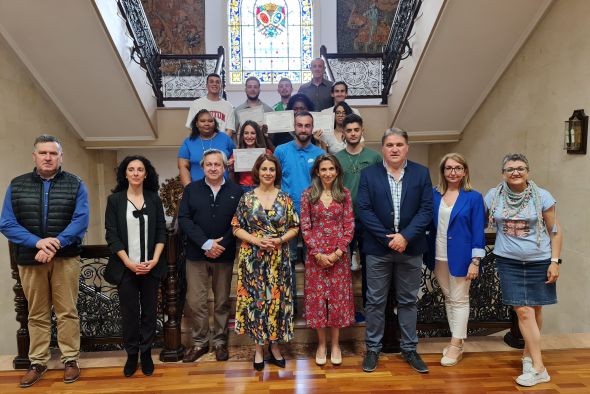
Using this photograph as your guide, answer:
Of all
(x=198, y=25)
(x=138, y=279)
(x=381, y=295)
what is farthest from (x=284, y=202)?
(x=198, y=25)

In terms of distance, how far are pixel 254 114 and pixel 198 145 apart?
117cm

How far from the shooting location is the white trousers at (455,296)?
301 centimetres

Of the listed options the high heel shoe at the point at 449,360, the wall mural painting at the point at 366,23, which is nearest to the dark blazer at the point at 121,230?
the high heel shoe at the point at 449,360

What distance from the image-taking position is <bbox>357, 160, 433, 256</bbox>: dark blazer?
9.53ft

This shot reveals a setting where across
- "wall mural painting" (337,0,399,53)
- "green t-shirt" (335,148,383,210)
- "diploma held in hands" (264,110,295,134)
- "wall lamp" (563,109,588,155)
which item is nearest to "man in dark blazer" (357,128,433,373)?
"green t-shirt" (335,148,383,210)

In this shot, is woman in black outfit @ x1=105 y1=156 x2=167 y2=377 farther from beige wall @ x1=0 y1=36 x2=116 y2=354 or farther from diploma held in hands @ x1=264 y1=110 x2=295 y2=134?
beige wall @ x1=0 y1=36 x2=116 y2=354

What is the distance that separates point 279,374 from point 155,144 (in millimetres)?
4277

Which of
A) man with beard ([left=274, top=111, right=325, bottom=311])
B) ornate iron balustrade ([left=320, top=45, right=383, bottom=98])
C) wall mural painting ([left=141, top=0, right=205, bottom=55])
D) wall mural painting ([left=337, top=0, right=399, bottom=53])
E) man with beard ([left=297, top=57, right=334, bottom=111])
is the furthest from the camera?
wall mural painting ([left=337, top=0, right=399, bottom=53])

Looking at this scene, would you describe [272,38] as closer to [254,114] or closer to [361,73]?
[361,73]

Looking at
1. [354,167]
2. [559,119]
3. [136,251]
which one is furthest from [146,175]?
[559,119]

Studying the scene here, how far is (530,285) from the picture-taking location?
2.79 meters

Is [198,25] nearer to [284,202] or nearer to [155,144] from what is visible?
[155,144]

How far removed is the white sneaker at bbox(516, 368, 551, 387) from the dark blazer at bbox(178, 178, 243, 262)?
7.15 ft

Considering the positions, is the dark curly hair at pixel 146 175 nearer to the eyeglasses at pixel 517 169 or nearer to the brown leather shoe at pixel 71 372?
the brown leather shoe at pixel 71 372
